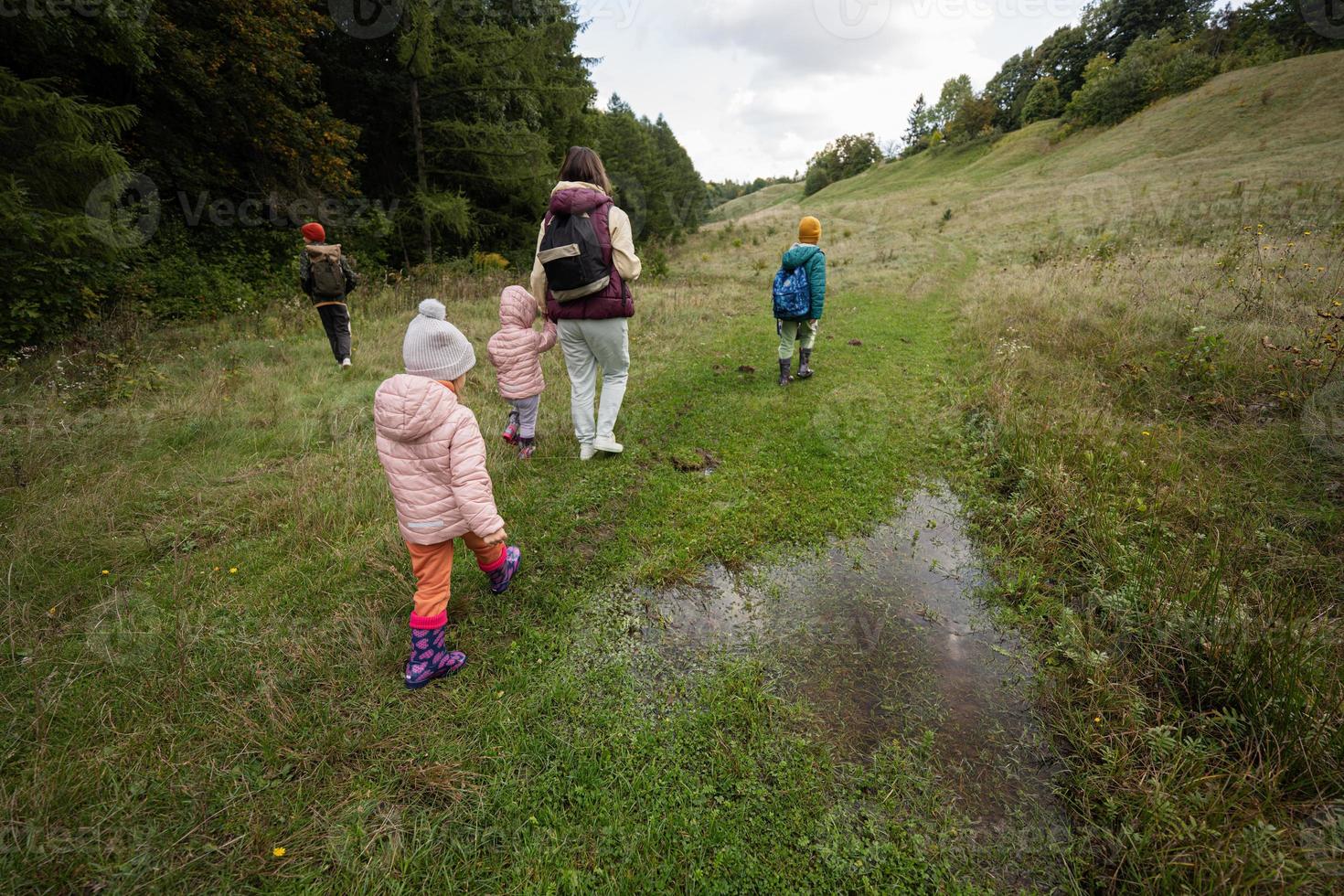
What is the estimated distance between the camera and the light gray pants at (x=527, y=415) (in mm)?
4945

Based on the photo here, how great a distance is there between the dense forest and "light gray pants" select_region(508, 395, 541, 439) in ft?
19.8

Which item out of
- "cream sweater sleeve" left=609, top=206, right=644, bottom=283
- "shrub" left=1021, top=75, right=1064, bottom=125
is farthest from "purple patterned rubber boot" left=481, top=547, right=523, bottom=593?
"shrub" left=1021, top=75, right=1064, bottom=125

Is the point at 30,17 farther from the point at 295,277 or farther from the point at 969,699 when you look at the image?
the point at 969,699

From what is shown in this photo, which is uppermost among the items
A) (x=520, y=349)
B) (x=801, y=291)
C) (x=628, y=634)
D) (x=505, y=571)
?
(x=801, y=291)

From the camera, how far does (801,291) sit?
6543mm

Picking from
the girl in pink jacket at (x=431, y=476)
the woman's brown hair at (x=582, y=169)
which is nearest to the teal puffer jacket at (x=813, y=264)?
the woman's brown hair at (x=582, y=169)

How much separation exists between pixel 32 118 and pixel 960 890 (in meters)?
10.7

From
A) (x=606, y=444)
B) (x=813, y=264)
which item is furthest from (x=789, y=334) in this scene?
(x=606, y=444)

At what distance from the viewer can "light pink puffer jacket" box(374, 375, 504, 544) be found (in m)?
2.54

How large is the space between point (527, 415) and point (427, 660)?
2.81 m

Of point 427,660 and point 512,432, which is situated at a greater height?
point 512,432

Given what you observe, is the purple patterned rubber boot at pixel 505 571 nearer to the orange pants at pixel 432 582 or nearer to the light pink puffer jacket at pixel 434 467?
the orange pants at pixel 432 582

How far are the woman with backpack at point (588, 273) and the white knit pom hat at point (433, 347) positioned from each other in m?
1.54

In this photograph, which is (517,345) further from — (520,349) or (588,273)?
(588,273)
